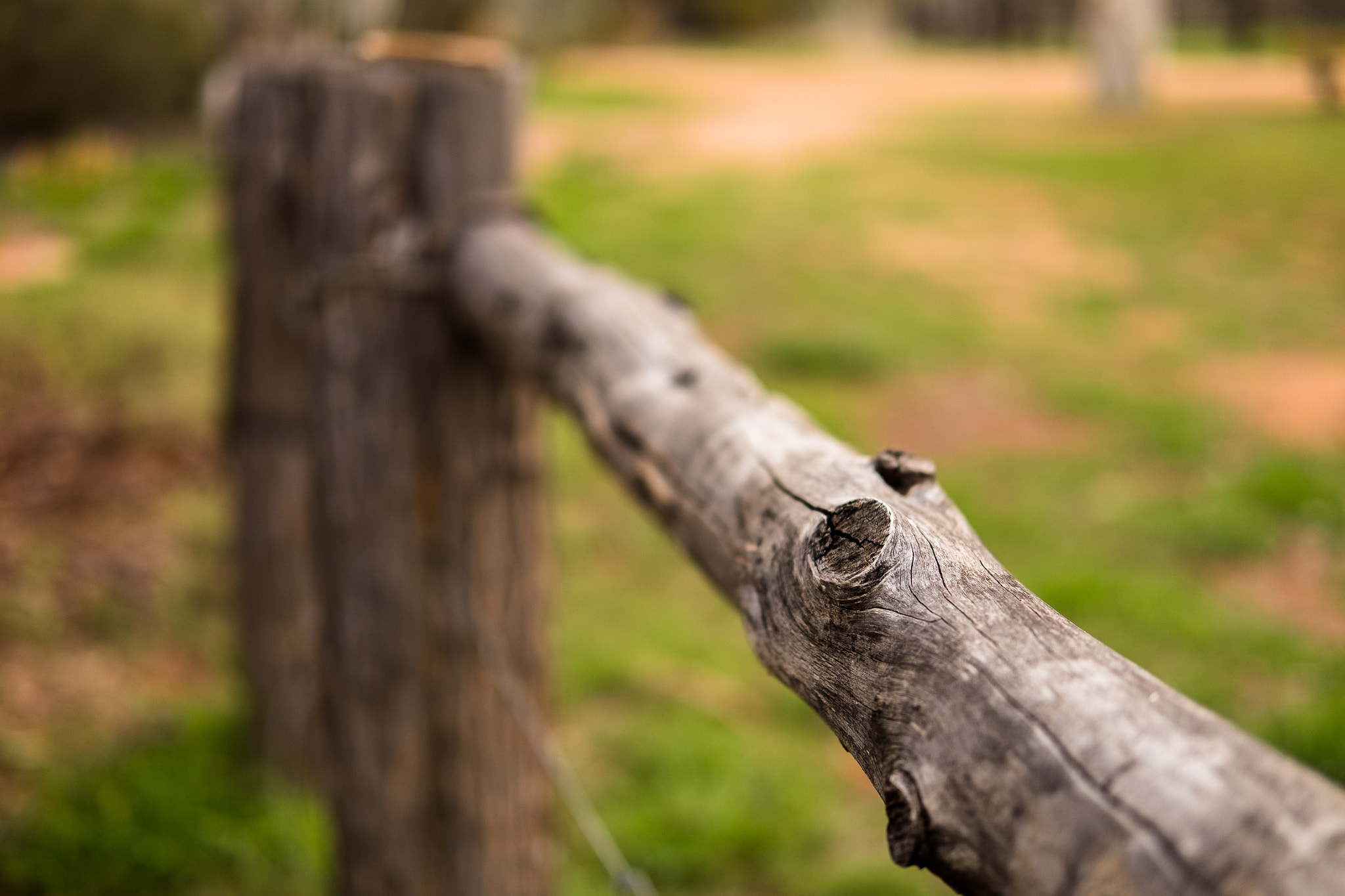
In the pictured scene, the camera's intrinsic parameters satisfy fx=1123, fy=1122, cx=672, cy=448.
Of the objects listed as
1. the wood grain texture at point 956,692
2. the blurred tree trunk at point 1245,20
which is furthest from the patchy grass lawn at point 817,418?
the blurred tree trunk at point 1245,20

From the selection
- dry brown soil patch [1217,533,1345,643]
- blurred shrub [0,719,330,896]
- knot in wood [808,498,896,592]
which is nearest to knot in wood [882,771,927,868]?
knot in wood [808,498,896,592]

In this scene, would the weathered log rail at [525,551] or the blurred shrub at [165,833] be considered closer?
the weathered log rail at [525,551]

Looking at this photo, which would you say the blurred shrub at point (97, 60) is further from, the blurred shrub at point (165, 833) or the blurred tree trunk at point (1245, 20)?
the blurred tree trunk at point (1245, 20)

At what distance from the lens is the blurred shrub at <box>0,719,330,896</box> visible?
248 centimetres

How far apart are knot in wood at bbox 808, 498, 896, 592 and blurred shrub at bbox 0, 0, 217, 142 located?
24.0 ft

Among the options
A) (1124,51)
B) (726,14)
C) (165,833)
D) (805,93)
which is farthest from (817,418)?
(726,14)

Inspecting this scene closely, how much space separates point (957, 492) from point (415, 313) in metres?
3.11

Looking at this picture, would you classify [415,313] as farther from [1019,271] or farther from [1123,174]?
[1123,174]

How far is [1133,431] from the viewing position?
496 cm

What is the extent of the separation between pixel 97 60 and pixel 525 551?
8.16 metres

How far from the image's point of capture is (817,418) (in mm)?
5113

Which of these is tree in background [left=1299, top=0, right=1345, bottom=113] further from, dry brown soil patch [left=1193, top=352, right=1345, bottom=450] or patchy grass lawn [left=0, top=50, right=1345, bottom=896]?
dry brown soil patch [left=1193, top=352, right=1345, bottom=450]

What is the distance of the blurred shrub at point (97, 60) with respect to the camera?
7031mm

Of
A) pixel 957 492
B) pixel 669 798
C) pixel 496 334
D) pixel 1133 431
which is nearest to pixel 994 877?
pixel 496 334
